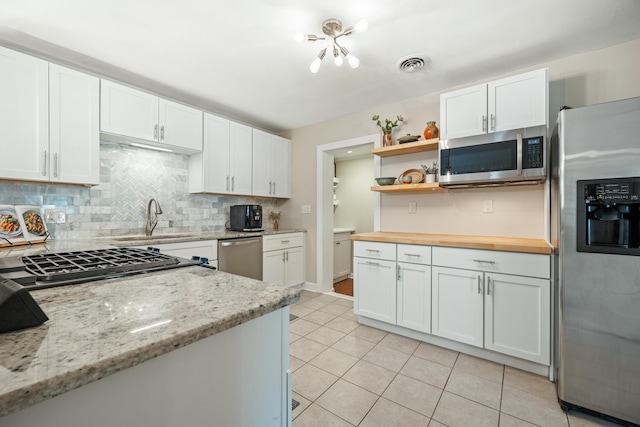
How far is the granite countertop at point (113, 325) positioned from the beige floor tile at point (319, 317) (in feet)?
6.86

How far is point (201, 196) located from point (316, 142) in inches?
66.7

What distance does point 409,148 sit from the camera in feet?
9.04

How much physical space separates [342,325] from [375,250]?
2.76ft

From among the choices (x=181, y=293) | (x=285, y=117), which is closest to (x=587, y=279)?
(x=181, y=293)

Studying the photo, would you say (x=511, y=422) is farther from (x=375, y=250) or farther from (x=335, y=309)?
(x=335, y=309)

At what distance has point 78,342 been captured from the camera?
0.50 metres

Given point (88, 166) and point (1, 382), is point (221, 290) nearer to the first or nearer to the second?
point (1, 382)

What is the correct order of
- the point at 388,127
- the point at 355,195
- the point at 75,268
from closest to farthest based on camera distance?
the point at 75,268 < the point at 388,127 < the point at 355,195

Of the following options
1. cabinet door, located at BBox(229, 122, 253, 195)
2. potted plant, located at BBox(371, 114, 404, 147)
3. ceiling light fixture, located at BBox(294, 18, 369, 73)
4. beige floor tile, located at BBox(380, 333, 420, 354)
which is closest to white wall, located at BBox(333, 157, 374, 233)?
potted plant, located at BBox(371, 114, 404, 147)

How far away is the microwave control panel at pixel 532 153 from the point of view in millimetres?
2037

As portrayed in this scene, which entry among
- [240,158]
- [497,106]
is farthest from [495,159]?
[240,158]

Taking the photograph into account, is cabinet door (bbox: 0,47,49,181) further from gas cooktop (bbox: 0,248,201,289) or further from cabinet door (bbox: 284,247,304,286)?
cabinet door (bbox: 284,247,304,286)

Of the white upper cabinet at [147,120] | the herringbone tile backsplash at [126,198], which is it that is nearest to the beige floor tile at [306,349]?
the herringbone tile backsplash at [126,198]

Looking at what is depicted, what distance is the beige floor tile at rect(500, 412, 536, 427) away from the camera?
1471mm
